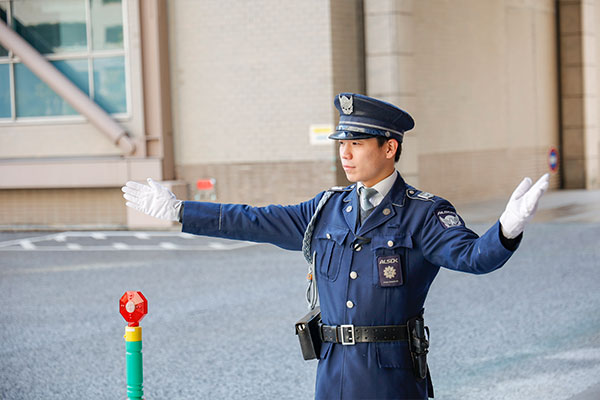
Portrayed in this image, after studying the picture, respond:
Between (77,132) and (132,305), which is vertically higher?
(77,132)

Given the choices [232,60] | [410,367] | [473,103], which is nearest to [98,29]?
[232,60]

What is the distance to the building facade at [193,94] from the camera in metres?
18.0

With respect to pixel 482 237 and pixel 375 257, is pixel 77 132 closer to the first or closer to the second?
pixel 375 257

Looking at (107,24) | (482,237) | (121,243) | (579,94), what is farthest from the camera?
(579,94)

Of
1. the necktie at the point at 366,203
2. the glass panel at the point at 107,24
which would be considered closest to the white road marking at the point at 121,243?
the glass panel at the point at 107,24

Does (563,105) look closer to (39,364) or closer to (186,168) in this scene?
(186,168)

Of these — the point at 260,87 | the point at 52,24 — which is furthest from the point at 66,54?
the point at 260,87

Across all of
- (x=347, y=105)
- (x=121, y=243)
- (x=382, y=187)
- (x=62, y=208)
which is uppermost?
(x=347, y=105)

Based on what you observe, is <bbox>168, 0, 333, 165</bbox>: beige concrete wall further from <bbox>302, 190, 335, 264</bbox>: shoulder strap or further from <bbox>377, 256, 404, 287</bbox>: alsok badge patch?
<bbox>377, 256, 404, 287</bbox>: alsok badge patch

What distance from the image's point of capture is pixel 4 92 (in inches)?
765

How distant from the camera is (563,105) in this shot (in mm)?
24906

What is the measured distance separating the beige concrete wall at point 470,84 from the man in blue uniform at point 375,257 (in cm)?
1482

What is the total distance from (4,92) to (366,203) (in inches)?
672

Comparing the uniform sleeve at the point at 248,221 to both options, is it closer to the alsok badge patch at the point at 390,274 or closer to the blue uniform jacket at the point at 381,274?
the blue uniform jacket at the point at 381,274
